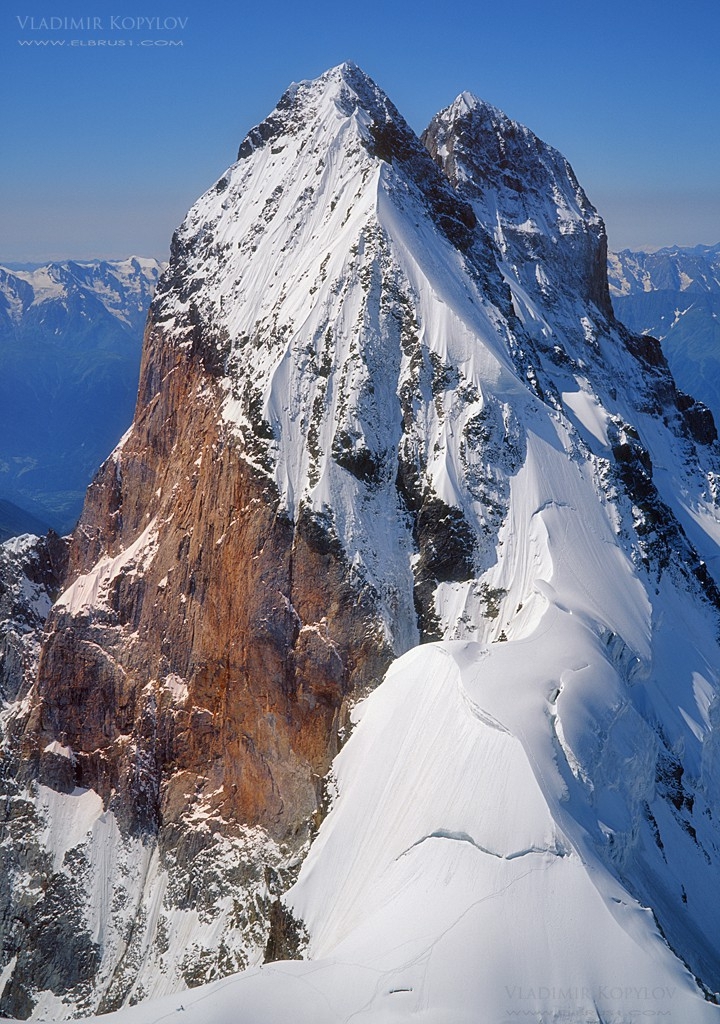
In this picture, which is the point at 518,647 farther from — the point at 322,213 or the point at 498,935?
the point at 322,213

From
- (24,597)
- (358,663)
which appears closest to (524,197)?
(24,597)

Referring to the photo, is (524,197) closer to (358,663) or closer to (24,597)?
(24,597)

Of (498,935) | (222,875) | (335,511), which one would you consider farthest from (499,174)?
(498,935)

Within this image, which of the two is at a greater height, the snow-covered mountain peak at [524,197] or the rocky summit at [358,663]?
the snow-covered mountain peak at [524,197]

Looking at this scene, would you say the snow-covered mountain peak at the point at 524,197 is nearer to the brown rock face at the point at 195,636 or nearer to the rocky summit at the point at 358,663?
the rocky summit at the point at 358,663

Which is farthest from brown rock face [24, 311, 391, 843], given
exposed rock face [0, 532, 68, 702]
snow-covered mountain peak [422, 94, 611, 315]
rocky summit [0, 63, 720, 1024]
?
snow-covered mountain peak [422, 94, 611, 315]

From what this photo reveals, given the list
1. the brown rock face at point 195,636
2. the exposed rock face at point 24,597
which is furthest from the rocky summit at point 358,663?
the exposed rock face at point 24,597

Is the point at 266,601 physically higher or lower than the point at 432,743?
higher
